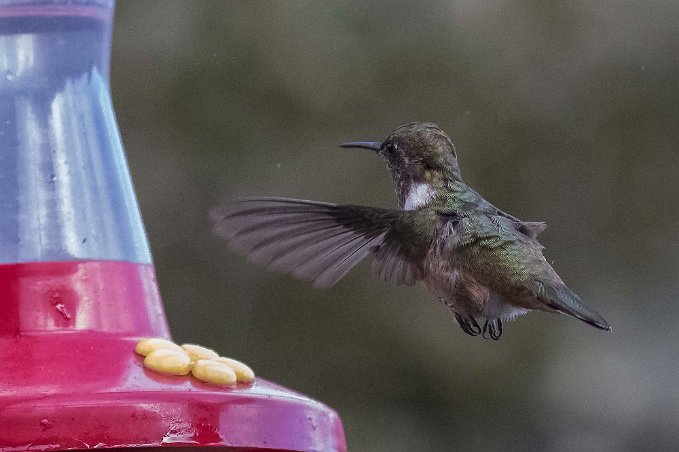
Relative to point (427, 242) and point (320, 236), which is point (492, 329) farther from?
point (320, 236)

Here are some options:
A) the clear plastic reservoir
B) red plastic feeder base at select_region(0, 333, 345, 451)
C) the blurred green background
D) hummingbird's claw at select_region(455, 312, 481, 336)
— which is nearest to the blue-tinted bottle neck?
the clear plastic reservoir

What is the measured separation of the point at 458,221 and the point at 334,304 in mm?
3483

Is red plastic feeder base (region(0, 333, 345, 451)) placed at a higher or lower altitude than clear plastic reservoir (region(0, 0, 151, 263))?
lower

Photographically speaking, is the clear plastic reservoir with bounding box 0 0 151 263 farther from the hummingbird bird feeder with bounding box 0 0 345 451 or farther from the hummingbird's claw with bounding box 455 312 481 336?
the hummingbird's claw with bounding box 455 312 481 336

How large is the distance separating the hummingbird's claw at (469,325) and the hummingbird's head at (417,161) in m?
0.37

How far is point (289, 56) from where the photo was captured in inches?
275

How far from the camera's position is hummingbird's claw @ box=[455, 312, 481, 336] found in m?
3.58

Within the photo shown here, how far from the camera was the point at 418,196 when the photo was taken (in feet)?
12.4

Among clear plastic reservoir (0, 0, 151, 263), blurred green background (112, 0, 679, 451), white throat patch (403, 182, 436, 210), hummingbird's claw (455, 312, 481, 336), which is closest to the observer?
clear plastic reservoir (0, 0, 151, 263)

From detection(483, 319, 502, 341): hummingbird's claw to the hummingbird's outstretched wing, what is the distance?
0.23 meters

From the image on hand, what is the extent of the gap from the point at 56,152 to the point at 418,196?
3.82 feet

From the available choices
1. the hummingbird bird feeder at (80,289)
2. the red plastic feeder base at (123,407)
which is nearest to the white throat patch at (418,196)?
the hummingbird bird feeder at (80,289)

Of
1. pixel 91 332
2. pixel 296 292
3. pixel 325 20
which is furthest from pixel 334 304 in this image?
pixel 91 332

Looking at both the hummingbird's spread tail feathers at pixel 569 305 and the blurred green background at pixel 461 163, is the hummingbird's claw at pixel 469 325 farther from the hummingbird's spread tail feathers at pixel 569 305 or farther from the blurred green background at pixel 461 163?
the blurred green background at pixel 461 163
